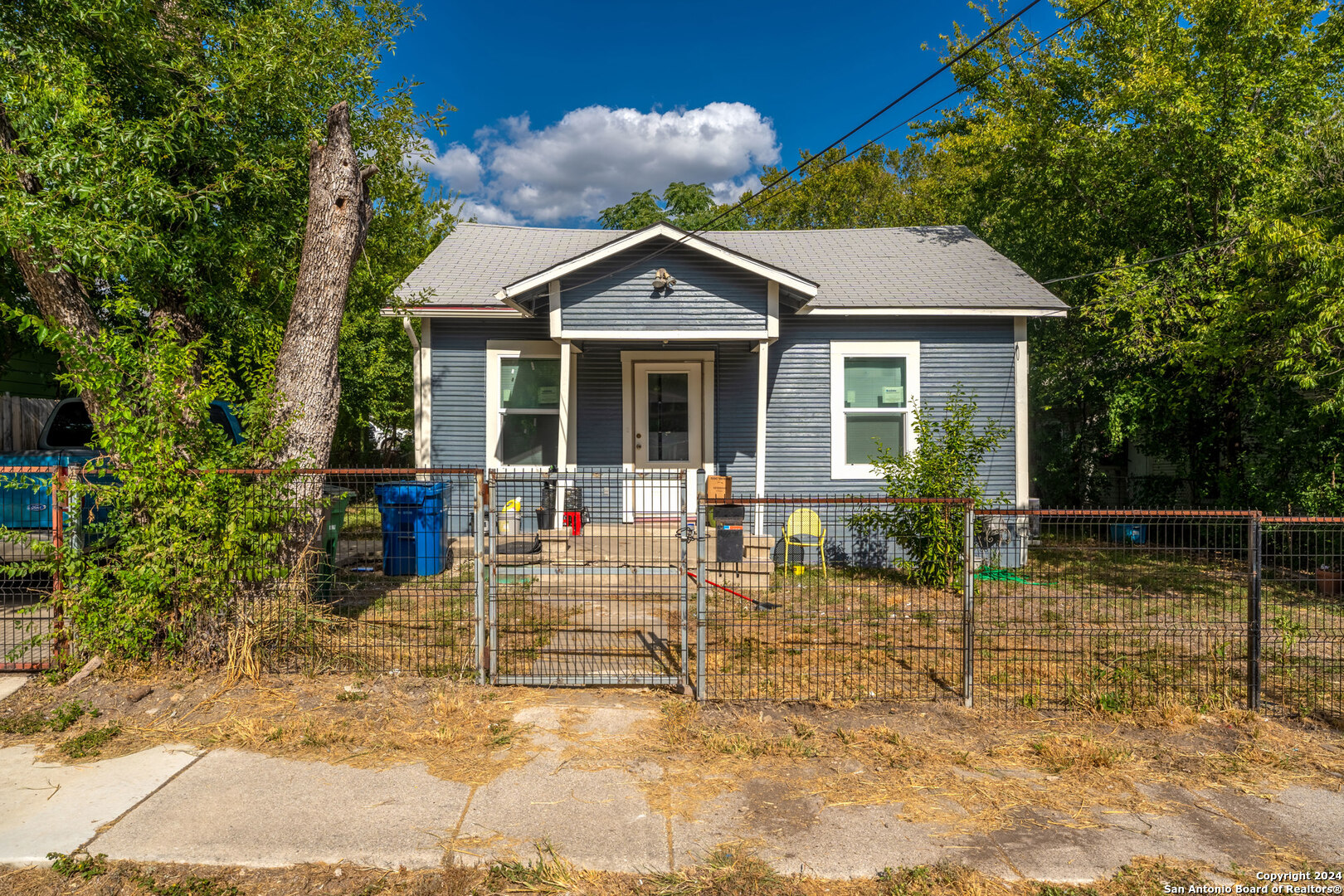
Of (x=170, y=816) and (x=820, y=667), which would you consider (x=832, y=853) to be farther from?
(x=170, y=816)

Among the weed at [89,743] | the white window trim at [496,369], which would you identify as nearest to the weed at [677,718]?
the weed at [89,743]

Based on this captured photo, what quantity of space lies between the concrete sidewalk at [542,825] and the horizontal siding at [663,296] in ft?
22.1

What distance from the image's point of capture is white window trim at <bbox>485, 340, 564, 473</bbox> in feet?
35.6

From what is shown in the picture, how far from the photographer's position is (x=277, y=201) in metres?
8.53

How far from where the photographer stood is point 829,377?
10.9 meters

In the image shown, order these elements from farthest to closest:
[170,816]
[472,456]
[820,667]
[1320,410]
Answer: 1. [472,456]
2. [1320,410]
3. [820,667]
4. [170,816]

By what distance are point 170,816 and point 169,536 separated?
84.1 inches

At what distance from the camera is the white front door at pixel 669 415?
11062 mm

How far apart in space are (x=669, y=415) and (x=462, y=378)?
3.18 meters

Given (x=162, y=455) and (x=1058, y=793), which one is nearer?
(x=1058, y=793)

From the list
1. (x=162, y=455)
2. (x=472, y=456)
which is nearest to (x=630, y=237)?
(x=472, y=456)

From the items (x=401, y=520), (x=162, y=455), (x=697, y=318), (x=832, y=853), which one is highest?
(x=697, y=318)

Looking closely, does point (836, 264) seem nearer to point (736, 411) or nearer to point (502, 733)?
point (736, 411)

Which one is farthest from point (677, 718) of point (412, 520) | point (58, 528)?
point (412, 520)
